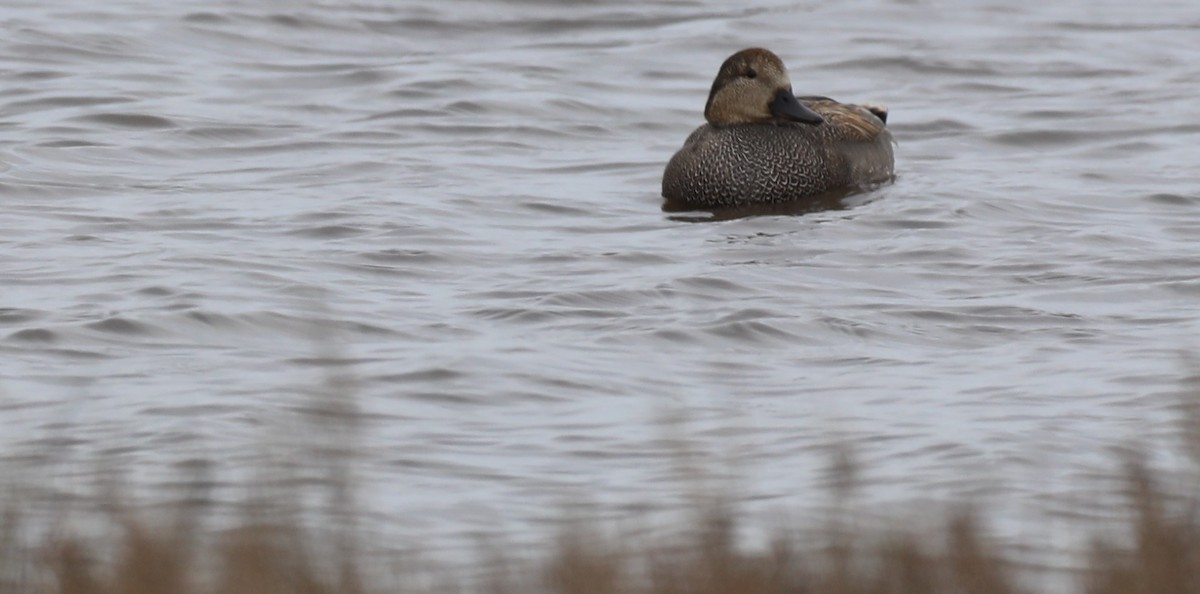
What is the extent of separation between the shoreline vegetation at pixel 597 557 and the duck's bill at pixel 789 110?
7259 millimetres

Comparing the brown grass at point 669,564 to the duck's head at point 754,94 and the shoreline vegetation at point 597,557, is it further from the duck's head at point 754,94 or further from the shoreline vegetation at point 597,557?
the duck's head at point 754,94

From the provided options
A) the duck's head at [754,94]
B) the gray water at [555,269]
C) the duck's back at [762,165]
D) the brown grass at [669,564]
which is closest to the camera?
the brown grass at [669,564]

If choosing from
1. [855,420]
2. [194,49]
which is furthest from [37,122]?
[855,420]

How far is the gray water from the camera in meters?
6.23

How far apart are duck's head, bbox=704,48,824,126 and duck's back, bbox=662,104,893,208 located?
0.07m

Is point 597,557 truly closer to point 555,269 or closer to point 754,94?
point 555,269

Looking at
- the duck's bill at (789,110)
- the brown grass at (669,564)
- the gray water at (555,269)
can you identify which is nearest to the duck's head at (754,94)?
the duck's bill at (789,110)

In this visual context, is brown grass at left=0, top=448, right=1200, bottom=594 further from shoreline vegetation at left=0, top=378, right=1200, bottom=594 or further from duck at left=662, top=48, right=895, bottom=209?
duck at left=662, top=48, right=895, bottom=209

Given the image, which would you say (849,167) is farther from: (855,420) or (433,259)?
(855,420)

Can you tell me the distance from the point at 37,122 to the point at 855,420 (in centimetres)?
796

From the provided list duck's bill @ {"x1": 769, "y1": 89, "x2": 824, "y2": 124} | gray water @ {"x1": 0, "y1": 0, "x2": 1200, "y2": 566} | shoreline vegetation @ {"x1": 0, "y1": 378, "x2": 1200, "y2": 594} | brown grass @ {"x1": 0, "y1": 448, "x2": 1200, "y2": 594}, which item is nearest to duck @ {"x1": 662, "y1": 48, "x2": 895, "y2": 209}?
duck's bill @ {"x1": 769, "y1": 89, "x2": 824, "y2": 124}

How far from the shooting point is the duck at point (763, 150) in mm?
11320

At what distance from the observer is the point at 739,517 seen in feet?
18.0

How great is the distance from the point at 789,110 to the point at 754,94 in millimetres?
201
